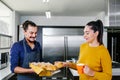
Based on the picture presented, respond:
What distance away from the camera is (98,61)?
1756 mm

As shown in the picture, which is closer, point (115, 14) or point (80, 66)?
point (80, 66)

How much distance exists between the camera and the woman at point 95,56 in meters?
1.70

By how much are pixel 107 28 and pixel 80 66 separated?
286 centimetres

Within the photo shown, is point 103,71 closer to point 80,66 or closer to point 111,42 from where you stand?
point 80,66

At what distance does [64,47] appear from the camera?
23.6ft

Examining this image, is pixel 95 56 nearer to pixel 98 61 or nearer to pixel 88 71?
pixel 98 61

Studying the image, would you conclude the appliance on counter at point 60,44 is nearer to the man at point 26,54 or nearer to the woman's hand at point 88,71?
the man at point 26,54

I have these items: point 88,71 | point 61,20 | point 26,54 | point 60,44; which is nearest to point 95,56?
point 88,71

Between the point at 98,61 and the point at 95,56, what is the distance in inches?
1.9

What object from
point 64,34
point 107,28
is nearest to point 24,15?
point 64,34

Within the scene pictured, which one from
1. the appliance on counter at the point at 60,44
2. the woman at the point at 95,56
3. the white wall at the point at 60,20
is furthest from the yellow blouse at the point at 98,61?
the white wall at the point at 60,20

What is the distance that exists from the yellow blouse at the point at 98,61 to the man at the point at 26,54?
1.46 ft

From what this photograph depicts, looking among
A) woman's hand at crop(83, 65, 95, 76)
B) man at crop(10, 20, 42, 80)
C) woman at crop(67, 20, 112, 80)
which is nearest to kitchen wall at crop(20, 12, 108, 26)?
man at crop(10, 20, 42, 80)

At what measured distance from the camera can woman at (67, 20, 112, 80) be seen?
5.57ft
